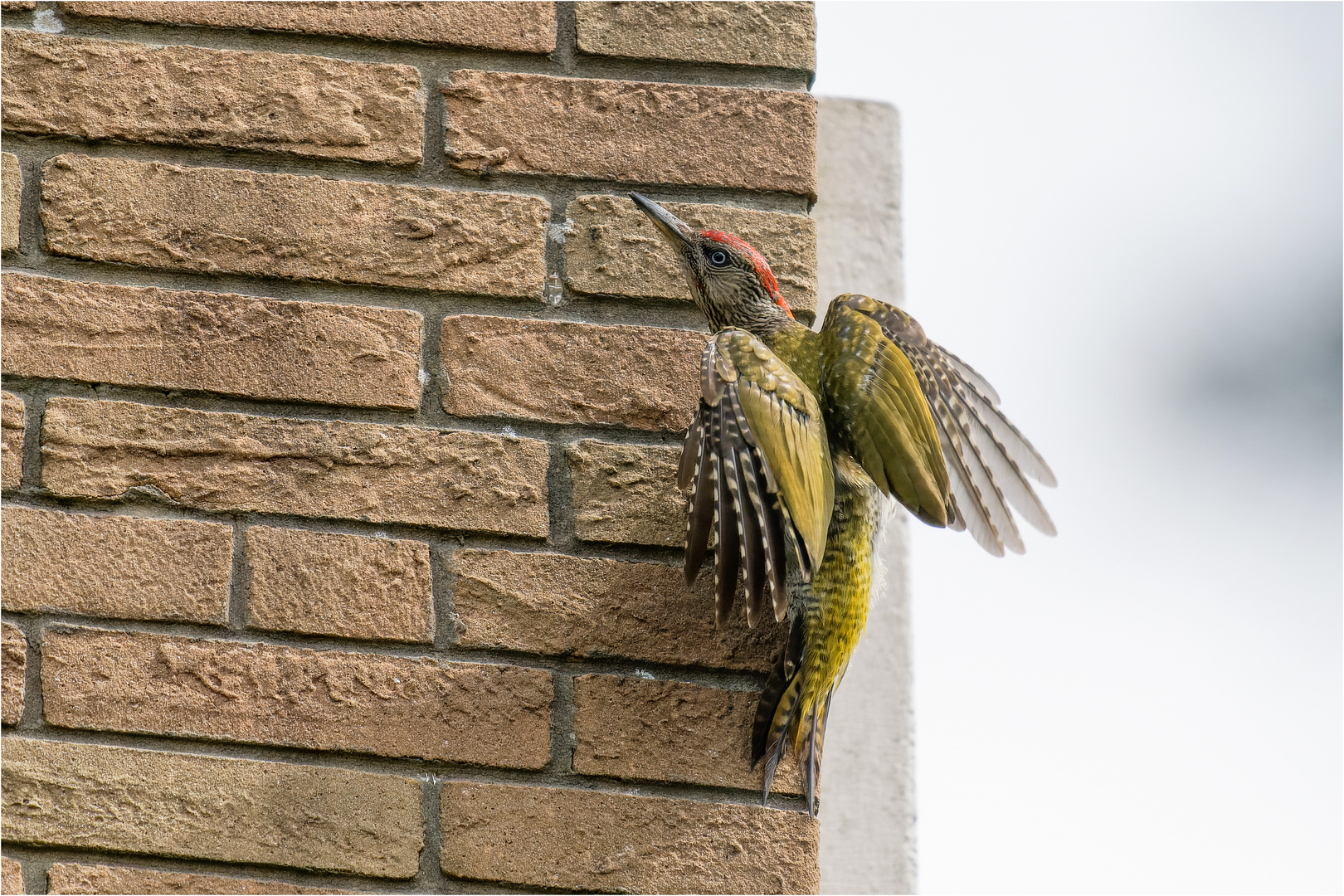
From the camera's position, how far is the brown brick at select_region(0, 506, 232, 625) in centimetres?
136

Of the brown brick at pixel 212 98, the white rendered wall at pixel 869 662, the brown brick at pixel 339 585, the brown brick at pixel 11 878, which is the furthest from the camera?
the white rendered wall at pixel 869 662

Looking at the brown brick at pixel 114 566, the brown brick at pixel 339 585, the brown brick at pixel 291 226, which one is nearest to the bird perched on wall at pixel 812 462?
the brown brick at pixel 291 226

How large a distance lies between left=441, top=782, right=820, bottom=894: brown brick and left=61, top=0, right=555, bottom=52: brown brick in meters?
0.95

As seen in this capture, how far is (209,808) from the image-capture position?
132cm

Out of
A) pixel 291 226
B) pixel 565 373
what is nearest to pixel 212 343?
pixel 291 226

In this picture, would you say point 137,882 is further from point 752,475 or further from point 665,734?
point 752,475

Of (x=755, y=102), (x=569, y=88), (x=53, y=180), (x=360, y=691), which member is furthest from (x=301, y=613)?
(x=755, y=102)

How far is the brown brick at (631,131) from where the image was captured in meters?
1.54

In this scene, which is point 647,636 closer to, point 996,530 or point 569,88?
point 996,530

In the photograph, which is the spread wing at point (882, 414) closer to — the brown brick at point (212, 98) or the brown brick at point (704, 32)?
the brown brick at point (704, 32)

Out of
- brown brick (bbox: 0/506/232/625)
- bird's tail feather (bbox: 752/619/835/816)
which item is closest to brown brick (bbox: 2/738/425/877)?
brown brick (bbox: 0/506/232/625)

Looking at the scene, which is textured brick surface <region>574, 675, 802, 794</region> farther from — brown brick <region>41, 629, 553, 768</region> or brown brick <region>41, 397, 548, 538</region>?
brown brick <region>41, 397, 548, 538</region>

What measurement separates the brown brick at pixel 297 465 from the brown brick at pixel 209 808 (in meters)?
0.30

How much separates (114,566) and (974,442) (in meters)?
1.13
